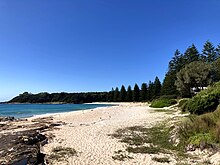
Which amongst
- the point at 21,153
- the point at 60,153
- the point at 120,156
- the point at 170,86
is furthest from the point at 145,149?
the point at 170,86

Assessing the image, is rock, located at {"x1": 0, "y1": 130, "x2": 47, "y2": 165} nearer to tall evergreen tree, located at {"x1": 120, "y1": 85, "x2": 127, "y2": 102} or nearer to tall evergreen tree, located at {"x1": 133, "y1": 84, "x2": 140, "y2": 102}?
tall evergreen tree, located at {"x1": 133, "y1": 84, "x2": 140, "y2": 102}

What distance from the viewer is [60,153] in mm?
9055

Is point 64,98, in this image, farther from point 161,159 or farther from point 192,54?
point 161,159

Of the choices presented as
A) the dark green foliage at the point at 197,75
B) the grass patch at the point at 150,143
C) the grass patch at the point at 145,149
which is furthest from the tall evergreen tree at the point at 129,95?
the grass patch at the point at 145,149

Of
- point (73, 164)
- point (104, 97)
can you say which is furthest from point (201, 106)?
point (104, 97)

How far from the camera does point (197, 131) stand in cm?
968

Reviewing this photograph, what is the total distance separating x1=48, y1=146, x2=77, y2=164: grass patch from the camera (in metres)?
8.32

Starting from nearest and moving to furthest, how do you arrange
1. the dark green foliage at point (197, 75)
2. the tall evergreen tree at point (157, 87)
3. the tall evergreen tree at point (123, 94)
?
the dark green foliage at point (197, 75), the tall evergreen tree at point (157, 87), the tall evergreen tree at point (123, 94)

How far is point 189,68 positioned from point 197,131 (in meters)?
31.1

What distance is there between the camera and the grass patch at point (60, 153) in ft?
27.3

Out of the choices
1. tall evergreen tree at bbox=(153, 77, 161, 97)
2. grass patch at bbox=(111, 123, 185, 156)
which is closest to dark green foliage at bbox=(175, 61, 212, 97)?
tall evergreen tree at bbox=(153, 77, 161, 97)

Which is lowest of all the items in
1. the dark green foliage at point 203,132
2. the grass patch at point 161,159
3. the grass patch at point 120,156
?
the grass patch at point 161,159

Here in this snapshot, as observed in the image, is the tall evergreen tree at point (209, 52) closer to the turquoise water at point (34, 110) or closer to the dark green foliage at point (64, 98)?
the turquoise water at point (34, 110)

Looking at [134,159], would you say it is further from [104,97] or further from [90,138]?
[104,97]
